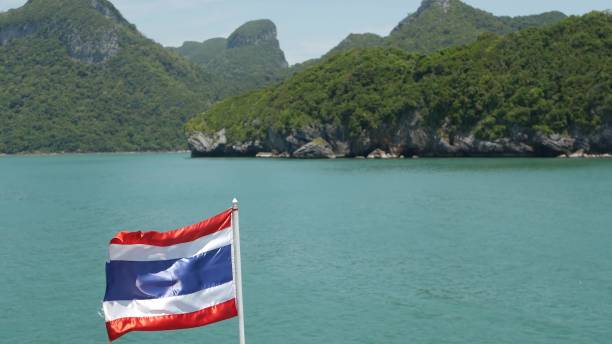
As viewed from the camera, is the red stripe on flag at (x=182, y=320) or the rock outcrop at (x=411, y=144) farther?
the rock outcrop at (x=411, y=144)

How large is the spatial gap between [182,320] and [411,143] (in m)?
112

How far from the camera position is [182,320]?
9.00 meters

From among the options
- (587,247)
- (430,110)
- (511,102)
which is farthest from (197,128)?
(587,247)

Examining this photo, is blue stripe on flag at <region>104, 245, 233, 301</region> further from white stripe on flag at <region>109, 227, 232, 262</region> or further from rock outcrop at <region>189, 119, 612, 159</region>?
rock outcrop at <region>189, 119, 612, 159</region>

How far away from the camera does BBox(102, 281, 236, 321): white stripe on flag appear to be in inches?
353

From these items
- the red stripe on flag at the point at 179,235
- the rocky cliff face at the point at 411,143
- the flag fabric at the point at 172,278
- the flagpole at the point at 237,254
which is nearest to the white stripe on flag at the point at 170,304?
the flag fabric at the point at 172,278

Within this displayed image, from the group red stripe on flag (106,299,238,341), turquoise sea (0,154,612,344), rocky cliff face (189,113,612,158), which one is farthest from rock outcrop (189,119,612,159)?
red stripe on flag (106,299,238,341)

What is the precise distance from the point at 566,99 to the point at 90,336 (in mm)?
97536

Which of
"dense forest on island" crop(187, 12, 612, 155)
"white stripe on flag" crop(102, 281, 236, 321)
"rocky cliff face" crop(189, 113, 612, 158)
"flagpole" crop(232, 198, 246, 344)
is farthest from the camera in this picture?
"dense forest on island" crop(187, 12, 612, 155)

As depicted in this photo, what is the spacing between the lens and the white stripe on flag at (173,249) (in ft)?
29.1

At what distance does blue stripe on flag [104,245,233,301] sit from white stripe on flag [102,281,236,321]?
0.06 meters

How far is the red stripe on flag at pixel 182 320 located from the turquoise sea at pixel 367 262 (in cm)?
910

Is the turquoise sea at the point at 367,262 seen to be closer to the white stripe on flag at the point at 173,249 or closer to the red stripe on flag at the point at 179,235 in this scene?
the white stripe on flag at the point at 173,249

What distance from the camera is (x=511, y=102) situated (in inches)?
4237
